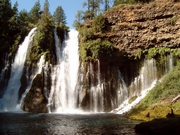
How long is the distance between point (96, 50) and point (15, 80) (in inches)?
443

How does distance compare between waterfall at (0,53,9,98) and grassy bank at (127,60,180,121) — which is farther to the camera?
waterfall at (0,53,9,98)

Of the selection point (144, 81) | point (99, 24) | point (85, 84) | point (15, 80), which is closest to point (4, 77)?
point (15, 80)

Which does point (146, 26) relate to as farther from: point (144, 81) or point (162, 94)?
point (162, 94)

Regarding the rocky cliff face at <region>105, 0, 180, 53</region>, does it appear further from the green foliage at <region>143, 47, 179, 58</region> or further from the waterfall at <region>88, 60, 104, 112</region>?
the waterfall at <region>88, 60, 104, 112</region>

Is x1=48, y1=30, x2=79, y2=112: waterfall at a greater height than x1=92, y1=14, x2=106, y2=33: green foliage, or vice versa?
x1=92, y1=14, x2=106, y2=33: green foliage

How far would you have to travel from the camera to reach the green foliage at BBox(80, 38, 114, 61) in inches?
1116

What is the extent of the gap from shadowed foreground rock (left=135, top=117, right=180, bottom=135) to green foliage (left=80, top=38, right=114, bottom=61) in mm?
17669

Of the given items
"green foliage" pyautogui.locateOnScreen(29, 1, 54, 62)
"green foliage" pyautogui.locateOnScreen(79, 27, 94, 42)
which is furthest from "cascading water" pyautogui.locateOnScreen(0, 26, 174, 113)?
"green foliage" pyautogui.locateOnScreen(79, 27, 94, 42)

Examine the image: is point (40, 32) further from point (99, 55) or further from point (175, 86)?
point (175, 86)

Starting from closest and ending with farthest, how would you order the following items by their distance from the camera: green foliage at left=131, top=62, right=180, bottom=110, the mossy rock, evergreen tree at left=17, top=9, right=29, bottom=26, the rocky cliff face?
green foliage at left=131, top=62, right=180, bottom=110 < the mossy rock < the rocky cliff face < evergreen tree at left=17, top=9, right=29, bottom=26

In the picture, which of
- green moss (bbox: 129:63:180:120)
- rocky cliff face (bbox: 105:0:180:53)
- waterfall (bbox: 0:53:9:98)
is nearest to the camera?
green moss (bbox: 129:63:180:120)

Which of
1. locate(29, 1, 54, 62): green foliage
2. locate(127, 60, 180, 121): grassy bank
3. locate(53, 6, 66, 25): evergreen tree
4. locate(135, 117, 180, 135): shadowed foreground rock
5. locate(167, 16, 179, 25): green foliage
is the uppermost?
locate(53, 6, 66, 25): evergreen tree

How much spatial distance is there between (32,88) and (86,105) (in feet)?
22.2

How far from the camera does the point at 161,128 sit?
1052cm
